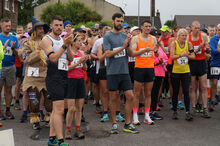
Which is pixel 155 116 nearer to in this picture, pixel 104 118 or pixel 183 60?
pixel 104 118

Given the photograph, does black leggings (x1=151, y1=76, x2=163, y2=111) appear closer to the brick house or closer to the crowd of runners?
the crowd of runners

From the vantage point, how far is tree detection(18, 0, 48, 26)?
62.6m

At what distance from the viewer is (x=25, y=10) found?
62.6 m

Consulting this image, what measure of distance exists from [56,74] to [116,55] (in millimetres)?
1401

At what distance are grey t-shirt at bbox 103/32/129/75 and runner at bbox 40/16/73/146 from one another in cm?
105

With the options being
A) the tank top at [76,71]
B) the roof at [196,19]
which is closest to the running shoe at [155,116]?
the tank top at [76,71]

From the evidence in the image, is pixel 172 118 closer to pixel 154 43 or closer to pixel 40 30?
pixel 154 43

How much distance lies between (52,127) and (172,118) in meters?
3.29

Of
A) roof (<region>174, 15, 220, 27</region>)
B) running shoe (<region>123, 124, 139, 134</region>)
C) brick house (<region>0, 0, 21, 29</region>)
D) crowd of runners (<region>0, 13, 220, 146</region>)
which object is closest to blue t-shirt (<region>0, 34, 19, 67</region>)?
crowd of runners (<region>0, 13, 220, 146</region>)

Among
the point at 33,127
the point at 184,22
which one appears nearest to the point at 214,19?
the point at 184,22

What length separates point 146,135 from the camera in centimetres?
533

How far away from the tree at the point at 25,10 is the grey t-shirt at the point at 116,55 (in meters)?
61.2

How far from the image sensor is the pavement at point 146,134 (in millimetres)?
4867

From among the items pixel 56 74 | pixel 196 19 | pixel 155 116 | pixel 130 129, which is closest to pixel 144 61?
pixel 155 116
